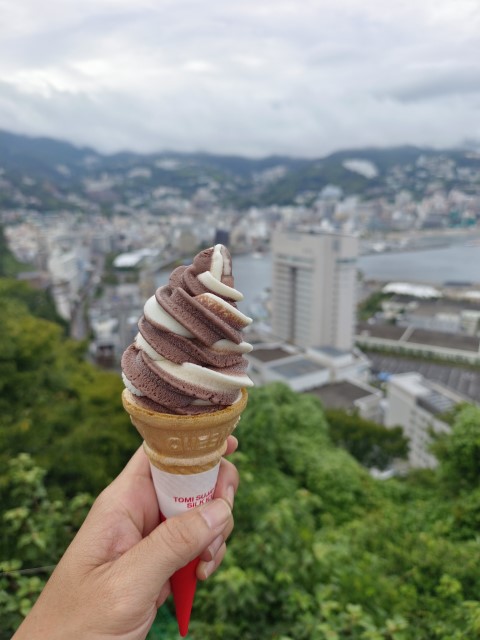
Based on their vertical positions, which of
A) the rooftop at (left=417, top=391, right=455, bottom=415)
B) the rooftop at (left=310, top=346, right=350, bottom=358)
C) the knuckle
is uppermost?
the knuckle

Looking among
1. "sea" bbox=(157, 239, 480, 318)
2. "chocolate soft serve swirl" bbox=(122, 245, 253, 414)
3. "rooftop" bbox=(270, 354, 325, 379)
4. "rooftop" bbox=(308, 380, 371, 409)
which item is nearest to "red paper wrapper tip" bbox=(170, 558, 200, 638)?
"chocolate soft serve swirl" bbox=(122, 245, 253, 414)

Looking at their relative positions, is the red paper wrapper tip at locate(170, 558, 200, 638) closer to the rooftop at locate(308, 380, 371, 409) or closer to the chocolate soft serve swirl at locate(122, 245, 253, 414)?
the chocolate soft serve swirl at locate(122, 245, 253, 414)

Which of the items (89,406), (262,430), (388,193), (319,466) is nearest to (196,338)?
(262,430)

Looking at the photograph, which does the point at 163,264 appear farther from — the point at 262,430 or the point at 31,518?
the point at 31,518

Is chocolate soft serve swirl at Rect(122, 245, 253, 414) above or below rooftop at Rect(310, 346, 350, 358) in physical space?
above

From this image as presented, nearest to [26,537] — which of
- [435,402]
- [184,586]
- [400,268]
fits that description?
[184,586]

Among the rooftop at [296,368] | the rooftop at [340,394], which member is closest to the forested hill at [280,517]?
the rooftop at [340,394]

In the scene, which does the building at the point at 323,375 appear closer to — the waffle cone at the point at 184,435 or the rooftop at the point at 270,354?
the rooftop at the point at 270,354
